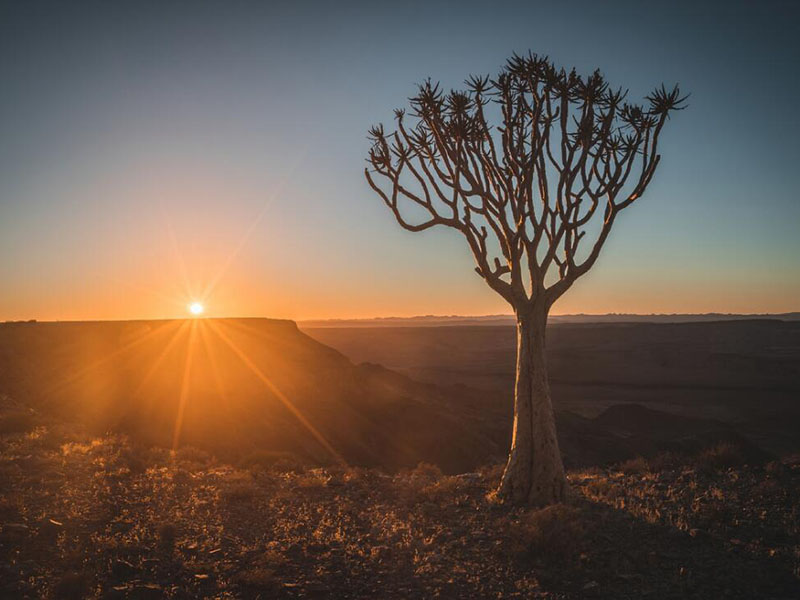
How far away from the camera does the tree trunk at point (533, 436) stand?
8.90 metres

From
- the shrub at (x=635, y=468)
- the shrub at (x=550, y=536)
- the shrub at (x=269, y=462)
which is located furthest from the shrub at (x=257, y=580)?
the shrub at (x=635, y=468)

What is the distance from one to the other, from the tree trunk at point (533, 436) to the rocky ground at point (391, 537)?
0.54 m

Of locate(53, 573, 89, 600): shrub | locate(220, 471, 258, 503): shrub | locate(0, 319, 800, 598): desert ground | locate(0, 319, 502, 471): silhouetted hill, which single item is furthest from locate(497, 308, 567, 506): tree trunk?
locate(0, 319, 502, 471): silhouetted hill

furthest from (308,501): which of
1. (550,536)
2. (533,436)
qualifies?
(550,536)

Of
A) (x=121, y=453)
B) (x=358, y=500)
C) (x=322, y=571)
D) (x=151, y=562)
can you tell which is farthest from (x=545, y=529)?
(x=121, y=453)

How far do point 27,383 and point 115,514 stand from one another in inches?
727

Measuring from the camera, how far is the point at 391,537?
24.0ft

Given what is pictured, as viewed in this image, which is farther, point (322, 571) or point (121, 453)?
point (121, 453)

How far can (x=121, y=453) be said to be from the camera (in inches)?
489

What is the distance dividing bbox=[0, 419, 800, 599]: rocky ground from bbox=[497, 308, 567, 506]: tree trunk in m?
0.54

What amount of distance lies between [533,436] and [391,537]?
3.53m

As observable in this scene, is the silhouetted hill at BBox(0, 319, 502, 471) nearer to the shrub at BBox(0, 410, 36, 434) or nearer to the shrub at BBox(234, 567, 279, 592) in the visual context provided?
the shrub at BBox(0, 410, 36, 434)

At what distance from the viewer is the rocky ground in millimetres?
5570

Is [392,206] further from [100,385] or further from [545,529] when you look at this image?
[100,385]
